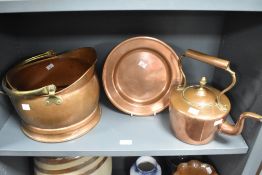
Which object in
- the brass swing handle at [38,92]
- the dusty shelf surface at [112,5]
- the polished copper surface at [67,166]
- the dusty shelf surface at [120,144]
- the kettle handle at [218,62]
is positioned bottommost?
the polished copper surface at [67,166]

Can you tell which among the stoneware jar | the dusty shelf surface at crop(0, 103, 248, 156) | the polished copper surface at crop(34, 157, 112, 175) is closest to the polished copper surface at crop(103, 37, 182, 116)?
the dusty shelf surface at crop(0, 103, 248, 156)

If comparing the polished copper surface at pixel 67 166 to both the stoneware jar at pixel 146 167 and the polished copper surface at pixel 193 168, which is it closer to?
the stoneware jar at pixel 146 167

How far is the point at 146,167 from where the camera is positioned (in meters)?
1.08

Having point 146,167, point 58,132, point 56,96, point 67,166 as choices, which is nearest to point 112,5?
point 56,96

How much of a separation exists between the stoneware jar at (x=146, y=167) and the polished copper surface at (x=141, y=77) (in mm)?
325

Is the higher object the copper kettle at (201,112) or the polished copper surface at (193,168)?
the copper kettle at (201,112)

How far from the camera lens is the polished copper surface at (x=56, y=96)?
2.13 feet

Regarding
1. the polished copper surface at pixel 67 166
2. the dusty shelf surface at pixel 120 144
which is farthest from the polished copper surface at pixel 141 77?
the polished copper surface at pixel 67 166

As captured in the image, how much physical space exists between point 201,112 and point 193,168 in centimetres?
45

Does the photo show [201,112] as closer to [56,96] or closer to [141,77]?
[141,77]

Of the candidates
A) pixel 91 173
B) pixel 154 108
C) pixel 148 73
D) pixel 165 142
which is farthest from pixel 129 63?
pixel 91 173

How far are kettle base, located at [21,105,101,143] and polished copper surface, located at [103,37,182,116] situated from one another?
0.13m

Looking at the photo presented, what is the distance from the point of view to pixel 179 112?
688 millimetres

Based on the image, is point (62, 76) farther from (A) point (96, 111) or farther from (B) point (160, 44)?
(B) point (160, 44)
